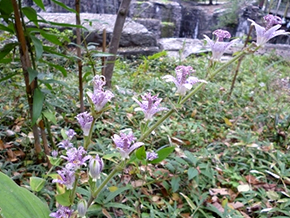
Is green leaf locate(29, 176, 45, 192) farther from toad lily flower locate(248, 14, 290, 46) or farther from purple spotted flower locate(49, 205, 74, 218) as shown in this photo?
toad lily flower locate(248, 14, 290, 46)

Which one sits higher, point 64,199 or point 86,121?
point 86,121

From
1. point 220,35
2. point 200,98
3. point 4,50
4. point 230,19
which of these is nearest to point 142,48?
point 200,98

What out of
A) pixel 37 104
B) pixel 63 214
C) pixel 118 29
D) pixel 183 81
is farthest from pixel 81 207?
pixel 118 29

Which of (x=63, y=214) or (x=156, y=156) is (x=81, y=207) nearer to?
(x=63, y=214)

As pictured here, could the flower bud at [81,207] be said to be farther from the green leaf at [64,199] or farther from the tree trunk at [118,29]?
the tree trunk at [118,29]

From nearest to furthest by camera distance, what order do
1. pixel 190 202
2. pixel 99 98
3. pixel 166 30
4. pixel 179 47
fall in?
pixel 99 98 → pixel 190 202 → pixel 179 47 → pixel 166 30

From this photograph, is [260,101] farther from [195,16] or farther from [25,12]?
[195,16]

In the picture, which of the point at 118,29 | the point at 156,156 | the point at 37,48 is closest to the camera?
the point at 156,156

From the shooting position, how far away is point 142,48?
425 cm

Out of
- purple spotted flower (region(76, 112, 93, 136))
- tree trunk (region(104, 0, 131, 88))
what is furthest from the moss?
purple spotted flower (region(76, 112, 93, 136))

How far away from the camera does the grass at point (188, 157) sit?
998mm

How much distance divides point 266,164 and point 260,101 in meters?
0.97

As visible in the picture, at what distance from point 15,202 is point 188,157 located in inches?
33.4

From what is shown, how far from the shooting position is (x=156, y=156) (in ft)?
1.81
